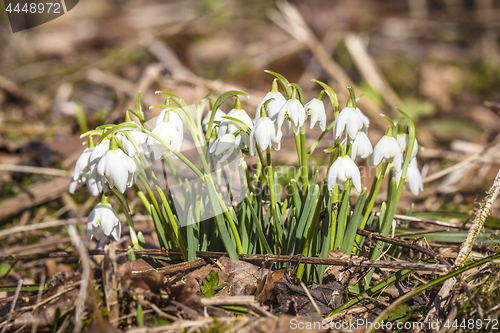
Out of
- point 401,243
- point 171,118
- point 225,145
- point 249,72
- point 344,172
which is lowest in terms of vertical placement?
point 401,243

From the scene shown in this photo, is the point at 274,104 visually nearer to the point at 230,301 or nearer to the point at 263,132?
the point at 263,132

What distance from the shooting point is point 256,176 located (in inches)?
58.3

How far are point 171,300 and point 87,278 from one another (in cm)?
27

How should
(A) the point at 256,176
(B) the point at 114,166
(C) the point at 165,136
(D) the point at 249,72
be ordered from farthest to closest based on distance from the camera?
(D) the point at 249,72 → (A) the point at 256,176 → (C) the point at 165,136 → (B) the point at 114,166

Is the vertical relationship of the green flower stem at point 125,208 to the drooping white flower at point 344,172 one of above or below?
below

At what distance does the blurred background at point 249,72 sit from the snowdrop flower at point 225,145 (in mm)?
1248

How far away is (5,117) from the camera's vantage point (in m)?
3.96

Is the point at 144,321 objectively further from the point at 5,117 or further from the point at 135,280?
the point at 5,117

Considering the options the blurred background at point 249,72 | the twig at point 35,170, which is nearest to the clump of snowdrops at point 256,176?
the blurred background at point 249,72

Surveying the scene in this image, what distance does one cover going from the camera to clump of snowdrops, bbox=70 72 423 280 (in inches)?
46.6

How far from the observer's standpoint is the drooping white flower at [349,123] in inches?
46.5

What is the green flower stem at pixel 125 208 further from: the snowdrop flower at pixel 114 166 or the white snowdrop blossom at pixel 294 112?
the white snowdrop blossom at pixel 294 112

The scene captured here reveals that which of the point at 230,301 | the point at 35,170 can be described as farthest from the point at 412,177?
the point at 35,170

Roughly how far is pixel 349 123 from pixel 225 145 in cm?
42
